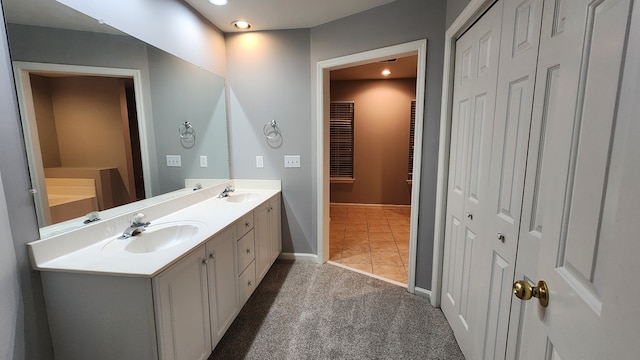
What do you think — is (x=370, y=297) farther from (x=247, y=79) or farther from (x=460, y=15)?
(x=247, y=79)

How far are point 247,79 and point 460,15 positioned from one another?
6.50 feet

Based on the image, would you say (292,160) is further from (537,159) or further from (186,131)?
(537,159)

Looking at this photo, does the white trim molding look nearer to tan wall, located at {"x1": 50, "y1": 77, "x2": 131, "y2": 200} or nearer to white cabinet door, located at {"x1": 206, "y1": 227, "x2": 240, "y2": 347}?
white cabinet door, located at {"x1": 206, "y1": 227, "x2": 240, "y2": 347}

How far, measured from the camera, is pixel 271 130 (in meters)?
2.79

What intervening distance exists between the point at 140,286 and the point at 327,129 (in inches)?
83.2

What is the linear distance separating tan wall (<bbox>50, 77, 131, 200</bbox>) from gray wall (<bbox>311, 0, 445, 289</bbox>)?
1.84 m

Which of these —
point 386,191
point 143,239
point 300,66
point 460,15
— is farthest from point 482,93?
point 386,191

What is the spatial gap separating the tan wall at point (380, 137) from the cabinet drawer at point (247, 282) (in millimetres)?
3424

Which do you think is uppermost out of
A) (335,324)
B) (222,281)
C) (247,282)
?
(222,281)

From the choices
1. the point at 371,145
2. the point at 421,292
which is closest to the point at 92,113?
the point at 421,292

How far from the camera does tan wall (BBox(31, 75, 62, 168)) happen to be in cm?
120

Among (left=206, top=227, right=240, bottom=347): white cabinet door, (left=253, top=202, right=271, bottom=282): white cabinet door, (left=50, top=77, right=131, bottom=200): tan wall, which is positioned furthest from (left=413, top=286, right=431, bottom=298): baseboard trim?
(left=50, top=77, right=131, bottom=200): tan wall

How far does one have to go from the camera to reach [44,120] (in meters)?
1.24

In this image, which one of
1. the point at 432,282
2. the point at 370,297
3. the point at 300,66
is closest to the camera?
the point at 432,282
